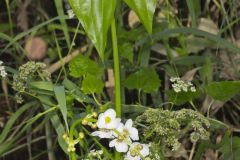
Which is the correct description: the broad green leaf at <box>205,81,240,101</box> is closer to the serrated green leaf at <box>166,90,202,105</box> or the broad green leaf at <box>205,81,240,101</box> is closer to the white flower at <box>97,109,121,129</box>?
the serrated green leaf at <box>166,90,202,105</box>

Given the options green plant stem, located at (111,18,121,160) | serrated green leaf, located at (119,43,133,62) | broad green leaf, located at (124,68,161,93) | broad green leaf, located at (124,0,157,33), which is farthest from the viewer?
serrated green leaf, located at (119,43,133,62)

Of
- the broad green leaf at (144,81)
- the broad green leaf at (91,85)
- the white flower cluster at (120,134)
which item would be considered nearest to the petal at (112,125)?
the white flower cluster at (120,134)

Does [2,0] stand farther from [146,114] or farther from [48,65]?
[146,114]

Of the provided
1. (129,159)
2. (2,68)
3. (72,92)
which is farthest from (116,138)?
(2,68)

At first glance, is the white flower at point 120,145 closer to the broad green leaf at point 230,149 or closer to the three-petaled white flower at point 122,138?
the three-petaled white flower at point 122,138

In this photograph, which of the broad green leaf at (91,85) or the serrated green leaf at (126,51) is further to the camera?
the serrated green leaf at (126,51)

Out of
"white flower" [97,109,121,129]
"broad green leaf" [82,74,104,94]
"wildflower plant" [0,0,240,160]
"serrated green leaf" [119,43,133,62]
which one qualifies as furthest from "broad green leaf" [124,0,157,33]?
"serrated green leaf" [119,43,133,62]
